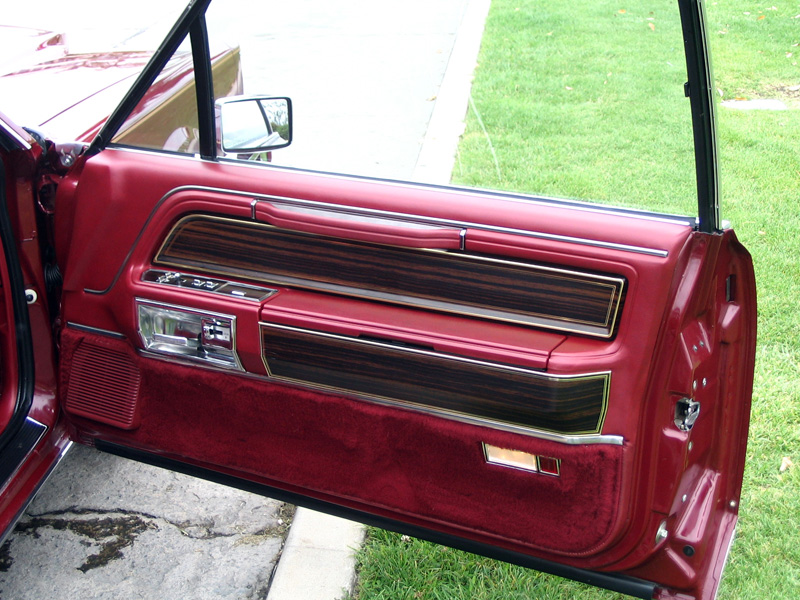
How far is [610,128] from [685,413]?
0.69 m

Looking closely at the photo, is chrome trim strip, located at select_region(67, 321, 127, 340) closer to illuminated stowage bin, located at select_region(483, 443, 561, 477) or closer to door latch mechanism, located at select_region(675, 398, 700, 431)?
illuminated stowage bin, located at select_region(483, 443, 561, 477)

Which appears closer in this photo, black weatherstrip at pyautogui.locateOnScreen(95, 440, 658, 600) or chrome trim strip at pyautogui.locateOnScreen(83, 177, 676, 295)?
chrome trim strip at pyautogui.locateOnScreen(83, 177, 676, 295)

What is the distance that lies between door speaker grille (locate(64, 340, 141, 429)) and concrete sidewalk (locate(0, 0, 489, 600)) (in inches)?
24.1

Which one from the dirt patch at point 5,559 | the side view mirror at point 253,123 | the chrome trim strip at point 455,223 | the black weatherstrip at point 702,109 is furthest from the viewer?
the dirt patch at point 5,559

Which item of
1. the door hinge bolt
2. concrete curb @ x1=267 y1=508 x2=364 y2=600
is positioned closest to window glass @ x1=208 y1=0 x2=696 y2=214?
the door hinge bolt

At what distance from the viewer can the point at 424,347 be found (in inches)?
64.1

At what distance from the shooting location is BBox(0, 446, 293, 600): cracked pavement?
7.51ft

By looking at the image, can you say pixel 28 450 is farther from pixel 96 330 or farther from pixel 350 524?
pixel 350 524

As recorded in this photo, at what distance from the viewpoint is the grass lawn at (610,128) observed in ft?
5.27

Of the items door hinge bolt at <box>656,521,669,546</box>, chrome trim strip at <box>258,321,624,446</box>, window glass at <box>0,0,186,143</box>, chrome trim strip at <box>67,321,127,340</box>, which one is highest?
window glass at <box>0,0,186,143</box>

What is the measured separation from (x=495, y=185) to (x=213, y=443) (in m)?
0.97

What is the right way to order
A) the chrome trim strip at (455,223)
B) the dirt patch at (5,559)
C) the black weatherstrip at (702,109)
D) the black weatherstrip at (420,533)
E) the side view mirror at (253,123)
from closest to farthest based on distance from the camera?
the black weatherstrip at (702,109), the chrome trim strip at (455,223), the black weatherstrip at (420,533), the side view mirror at (253,123), the dirt patch at (5,559)

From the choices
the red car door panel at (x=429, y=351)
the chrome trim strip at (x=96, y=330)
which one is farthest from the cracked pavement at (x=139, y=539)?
the chrome trim strip at (x=96, y=330)

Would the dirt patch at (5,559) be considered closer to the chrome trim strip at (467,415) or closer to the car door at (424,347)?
the car door at (424,347)
